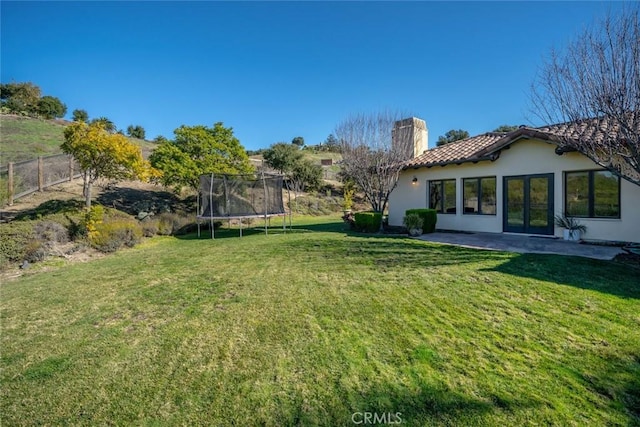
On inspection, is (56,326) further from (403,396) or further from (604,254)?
(604,254)

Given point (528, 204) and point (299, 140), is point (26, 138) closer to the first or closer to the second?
point (528, 204)

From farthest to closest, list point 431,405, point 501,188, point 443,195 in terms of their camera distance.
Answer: point 443,195, point 501,188, point 431,405

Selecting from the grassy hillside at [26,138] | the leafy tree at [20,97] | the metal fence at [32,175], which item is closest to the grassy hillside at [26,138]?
the grassy hillside at [26,138]

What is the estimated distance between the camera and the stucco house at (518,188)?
745 centimetres

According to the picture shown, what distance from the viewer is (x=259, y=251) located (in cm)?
752

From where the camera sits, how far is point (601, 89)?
5367 mm

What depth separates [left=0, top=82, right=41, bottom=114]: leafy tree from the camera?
1085 inches

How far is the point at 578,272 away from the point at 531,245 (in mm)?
2550

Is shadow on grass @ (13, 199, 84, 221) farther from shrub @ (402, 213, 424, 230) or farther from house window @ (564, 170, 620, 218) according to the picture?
house window @ (564, 170, 620, 218)

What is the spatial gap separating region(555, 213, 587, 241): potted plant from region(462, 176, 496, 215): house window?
1790 mm

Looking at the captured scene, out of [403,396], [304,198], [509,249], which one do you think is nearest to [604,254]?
[509,249]

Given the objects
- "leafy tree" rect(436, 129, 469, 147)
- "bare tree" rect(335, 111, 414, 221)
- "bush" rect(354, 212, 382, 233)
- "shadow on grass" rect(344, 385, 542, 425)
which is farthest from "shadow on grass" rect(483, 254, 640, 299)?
"leafy tree" rect(436, 129, 469, 147)

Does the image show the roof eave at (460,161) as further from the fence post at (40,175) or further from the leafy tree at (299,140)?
the leafy tree at (299,140)

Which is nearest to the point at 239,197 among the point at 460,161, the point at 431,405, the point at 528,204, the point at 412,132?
the point at 412,132
